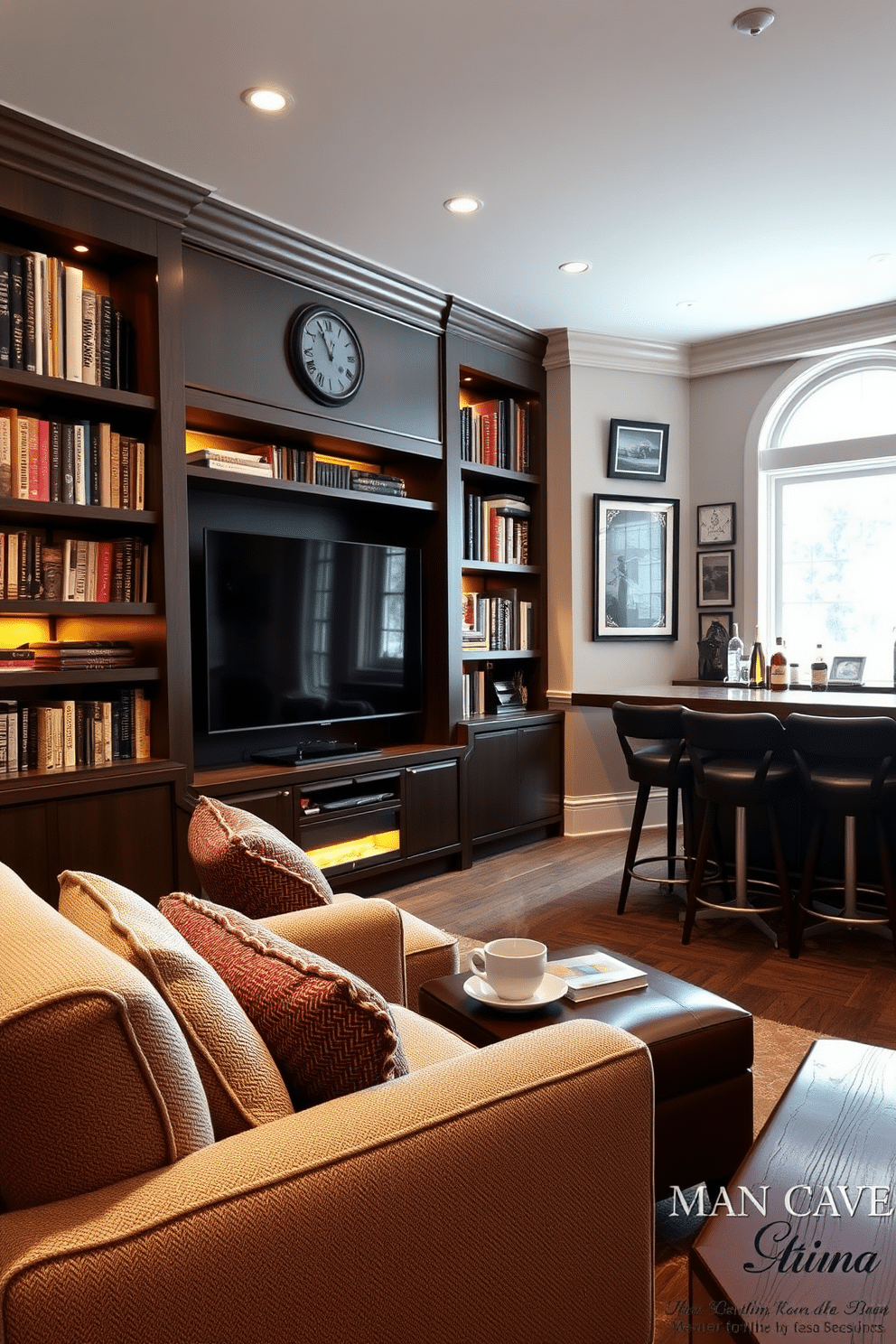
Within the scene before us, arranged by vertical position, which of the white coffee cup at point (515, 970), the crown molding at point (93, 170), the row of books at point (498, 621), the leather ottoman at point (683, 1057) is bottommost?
the leather ottoman at point (683, 1057)

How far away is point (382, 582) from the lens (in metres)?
4.58

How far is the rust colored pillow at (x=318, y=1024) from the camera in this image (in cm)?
113

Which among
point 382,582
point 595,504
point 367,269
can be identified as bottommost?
point 382,582

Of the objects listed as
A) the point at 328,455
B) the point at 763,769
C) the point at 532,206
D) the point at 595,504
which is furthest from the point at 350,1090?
the point at 595,504

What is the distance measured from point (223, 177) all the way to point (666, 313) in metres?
2.63

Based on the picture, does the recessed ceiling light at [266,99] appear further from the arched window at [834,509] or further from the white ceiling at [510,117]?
the arched window at [834,509]

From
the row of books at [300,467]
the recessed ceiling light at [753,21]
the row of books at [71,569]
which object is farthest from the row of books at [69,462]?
the recessed ceiling light at [753,21]

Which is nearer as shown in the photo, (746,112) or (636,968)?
(636,968)

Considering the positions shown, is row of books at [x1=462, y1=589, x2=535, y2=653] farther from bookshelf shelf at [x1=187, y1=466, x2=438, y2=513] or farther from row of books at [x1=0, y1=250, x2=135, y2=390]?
row of books at [x1=0, y1=250, x2=135, y2=390]

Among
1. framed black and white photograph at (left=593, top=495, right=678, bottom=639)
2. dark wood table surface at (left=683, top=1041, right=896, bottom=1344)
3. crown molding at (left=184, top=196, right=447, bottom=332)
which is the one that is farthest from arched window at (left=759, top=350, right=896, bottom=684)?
dark wood table surface at (left=683, top=1041, right=896, bottom=1344)

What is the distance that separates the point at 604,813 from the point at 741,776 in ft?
7.15

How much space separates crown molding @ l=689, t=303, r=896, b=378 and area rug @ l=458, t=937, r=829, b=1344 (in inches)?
154

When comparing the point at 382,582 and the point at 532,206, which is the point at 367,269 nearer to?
the point at 532,206

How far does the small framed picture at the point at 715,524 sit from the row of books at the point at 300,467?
6.76 feet
